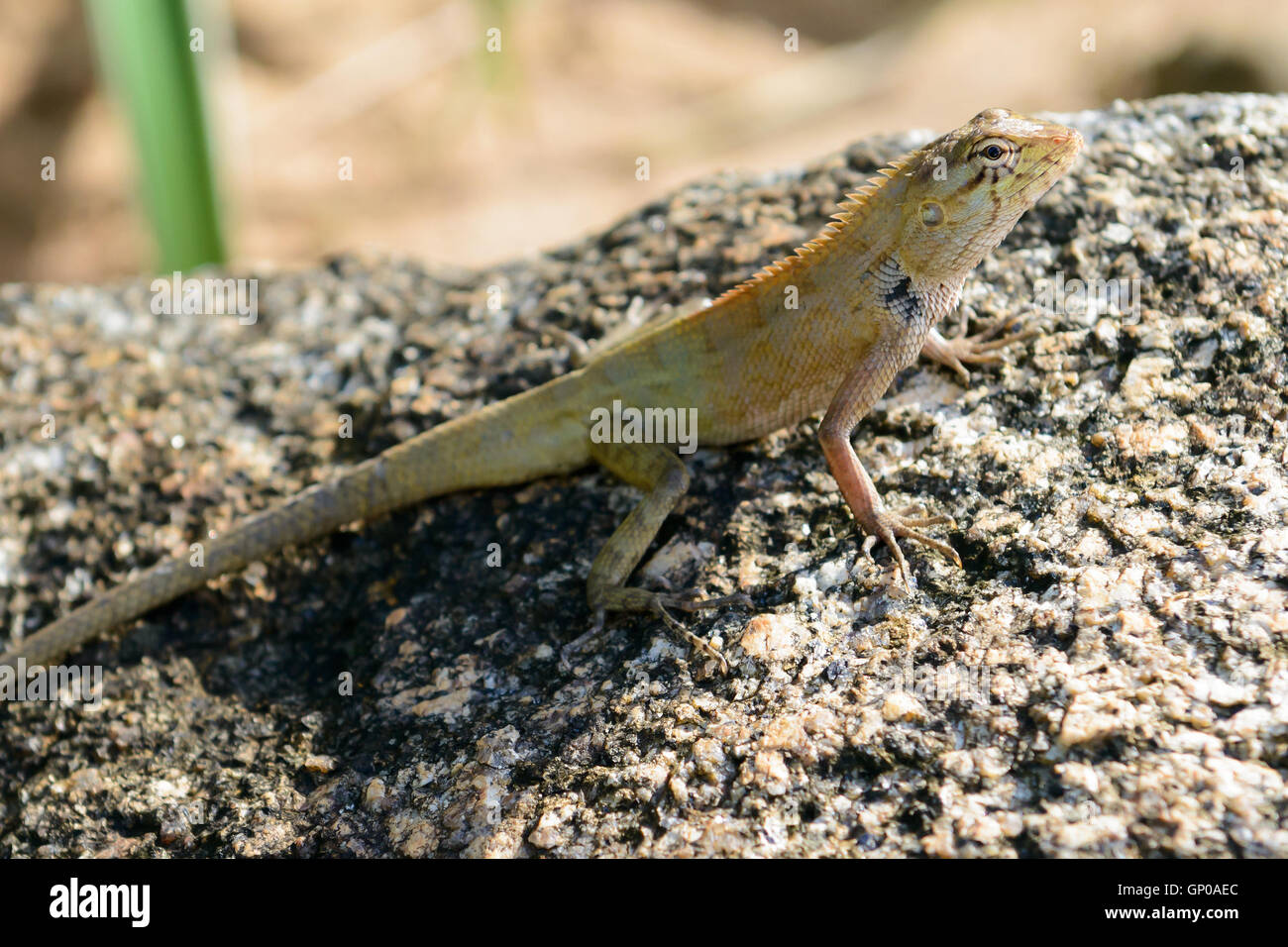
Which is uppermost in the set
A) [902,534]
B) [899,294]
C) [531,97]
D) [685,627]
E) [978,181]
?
[531,97]

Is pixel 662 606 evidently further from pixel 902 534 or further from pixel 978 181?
pixel 978 181

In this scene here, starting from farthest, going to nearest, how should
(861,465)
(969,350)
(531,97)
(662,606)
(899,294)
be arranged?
(531,97) < (969,350) < (899,294) < (861,465) < (662,606)

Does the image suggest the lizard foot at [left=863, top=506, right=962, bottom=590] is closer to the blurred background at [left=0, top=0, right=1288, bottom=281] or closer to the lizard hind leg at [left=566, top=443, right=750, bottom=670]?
the lizard hind leg at [left=566, top=443, right=750, bottom=670]

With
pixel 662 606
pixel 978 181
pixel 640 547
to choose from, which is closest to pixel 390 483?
pixel 640 547

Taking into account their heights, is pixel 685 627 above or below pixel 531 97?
below

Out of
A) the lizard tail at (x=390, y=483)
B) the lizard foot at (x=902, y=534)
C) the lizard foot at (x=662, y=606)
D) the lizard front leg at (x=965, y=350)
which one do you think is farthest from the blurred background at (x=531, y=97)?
the lizard foot at (x=902, y=534)

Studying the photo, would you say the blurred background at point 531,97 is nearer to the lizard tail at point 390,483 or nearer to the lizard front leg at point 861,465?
the lizard tail at point 390,483
